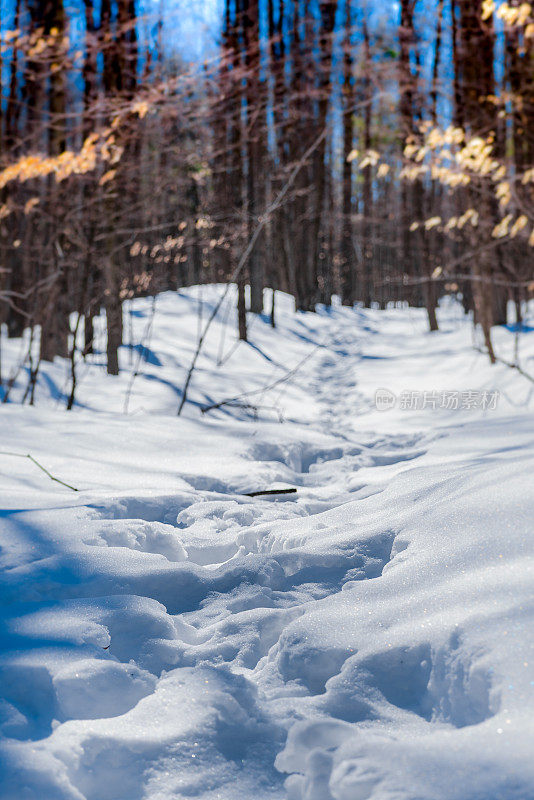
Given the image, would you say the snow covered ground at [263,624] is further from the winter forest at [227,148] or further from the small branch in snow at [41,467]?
the winter forest at [227,148]

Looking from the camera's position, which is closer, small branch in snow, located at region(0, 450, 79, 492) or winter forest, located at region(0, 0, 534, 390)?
small branch in snow, located at region(0, 450, 79, 492)

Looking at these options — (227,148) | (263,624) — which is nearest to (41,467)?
(263,624)

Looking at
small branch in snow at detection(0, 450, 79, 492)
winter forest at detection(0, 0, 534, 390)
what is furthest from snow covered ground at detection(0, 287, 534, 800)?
winter forest at detection(0, 0, 534, 390)

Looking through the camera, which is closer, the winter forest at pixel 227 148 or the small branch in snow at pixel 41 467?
the small branch in snow at pixel 41 467

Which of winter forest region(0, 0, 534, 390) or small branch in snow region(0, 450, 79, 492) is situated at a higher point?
winter forest region(0, 0, 534, 390)

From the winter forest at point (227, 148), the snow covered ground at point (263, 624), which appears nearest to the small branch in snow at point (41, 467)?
the snow covered ground at point (263, 624)

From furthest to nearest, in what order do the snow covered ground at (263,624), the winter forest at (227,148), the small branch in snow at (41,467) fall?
the winter forest at (227,148) → the small branch in snow at (41,467) → the snow covered ground at (263,624)

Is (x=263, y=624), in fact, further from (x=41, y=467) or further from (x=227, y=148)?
(x=227, y=148)

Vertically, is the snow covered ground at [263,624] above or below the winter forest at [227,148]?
below

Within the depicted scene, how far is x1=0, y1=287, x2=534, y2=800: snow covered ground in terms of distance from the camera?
45.5 inches

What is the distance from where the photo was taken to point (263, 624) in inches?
69.1

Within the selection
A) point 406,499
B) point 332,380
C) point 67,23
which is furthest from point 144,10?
point 406,499

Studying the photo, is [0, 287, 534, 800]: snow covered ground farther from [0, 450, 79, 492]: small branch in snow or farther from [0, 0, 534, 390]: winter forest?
[0, 0, 534, 390]: winter forest

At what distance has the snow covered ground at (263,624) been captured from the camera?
1.16m
